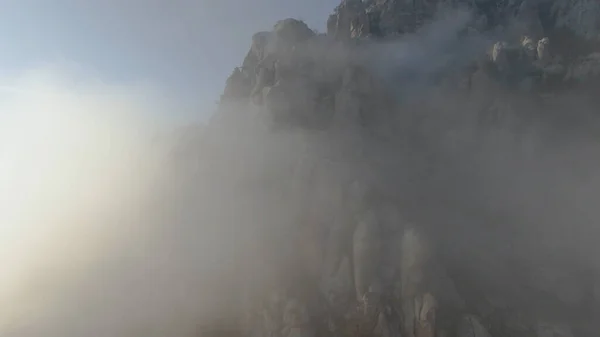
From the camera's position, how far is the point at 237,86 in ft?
376

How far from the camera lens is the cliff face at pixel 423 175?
70938 millimetres

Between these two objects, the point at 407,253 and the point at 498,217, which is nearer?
the point at 407,253

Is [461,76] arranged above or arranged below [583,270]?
above

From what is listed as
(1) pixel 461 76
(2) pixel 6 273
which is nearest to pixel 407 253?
Result: (1) pixel 461 76

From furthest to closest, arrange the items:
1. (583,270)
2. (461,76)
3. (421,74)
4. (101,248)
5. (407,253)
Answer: (421,74)
(461,76)
(101,248)
(583,270)
(407,253)

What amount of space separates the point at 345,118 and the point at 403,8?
49.4 m

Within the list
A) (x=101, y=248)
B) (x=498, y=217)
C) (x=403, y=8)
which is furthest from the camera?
(x=403, y=8)

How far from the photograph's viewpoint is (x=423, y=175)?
90.3m

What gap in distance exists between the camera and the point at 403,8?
420ft

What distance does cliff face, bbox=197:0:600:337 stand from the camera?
70938mm

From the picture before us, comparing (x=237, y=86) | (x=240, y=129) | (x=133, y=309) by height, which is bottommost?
(x=133, y=309)

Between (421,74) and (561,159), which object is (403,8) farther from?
(561,159)

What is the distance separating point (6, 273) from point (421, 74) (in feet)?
272

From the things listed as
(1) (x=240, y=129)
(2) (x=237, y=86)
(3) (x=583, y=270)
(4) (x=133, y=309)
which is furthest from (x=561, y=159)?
(4) (x=133, y=309)
